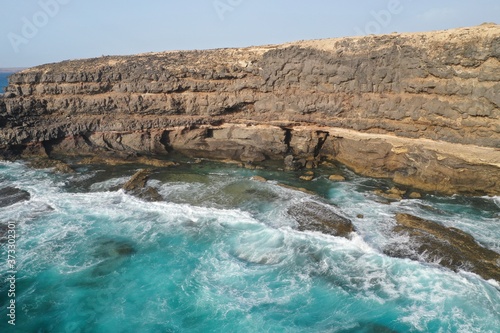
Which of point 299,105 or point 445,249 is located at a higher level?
point 299,105

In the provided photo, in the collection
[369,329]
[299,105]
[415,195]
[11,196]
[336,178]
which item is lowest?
[369,329]

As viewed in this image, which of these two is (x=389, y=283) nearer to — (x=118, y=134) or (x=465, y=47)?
(x=465, y=47)

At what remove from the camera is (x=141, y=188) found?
20.4 meters

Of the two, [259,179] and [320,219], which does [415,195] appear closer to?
[320,219]

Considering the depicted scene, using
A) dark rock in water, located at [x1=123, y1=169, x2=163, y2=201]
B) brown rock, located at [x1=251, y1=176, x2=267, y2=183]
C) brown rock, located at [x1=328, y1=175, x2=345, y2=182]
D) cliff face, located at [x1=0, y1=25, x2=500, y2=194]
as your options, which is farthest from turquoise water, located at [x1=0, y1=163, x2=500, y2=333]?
cliff face, located at [x1=0, y1=25, x2=500, y2=194]

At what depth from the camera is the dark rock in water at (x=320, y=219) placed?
15492mm

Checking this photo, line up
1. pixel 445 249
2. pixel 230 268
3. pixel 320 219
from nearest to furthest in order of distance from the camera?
pixel 445 249
pixel 230 268
pixel 320 219

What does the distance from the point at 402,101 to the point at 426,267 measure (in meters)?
11.3

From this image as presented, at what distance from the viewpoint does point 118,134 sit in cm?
2703

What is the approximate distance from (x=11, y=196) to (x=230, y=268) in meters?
14.4

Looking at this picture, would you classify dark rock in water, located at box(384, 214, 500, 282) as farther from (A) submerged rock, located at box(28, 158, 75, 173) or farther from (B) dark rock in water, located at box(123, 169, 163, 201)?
(A) submerged rock, located at box(28, 158, 75, 173)

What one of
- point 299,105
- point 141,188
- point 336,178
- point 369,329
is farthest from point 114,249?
point 299,105

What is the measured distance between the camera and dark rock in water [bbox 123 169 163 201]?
19.5m

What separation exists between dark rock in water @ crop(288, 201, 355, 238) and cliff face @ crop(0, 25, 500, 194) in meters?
6.27
